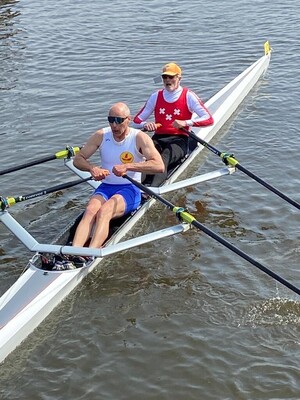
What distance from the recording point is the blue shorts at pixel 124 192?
8.59 metres

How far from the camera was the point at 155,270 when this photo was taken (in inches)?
330

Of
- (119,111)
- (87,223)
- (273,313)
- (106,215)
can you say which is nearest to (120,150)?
(119,111)

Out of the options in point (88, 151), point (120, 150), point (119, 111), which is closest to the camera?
point (119, 111)

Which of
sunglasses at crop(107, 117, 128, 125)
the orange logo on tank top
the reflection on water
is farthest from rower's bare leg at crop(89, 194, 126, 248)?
the reflection on water

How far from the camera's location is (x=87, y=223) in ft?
26.6

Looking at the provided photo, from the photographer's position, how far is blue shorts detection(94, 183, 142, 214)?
859cm

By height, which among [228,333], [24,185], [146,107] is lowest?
[228,333]

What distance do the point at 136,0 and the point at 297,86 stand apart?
1145 cm

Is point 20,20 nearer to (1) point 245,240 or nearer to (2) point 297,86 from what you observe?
(2) point 297,86

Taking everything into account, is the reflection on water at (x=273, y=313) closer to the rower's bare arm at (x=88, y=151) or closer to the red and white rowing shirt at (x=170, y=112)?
the rower's bare arm at (x=88, y=151)

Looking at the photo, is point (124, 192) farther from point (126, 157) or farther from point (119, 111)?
point (119, 111)

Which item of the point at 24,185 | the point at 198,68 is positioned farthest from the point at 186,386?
the point at 198,68

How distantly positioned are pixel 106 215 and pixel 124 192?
1.79 ft

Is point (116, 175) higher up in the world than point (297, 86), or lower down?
higher up
